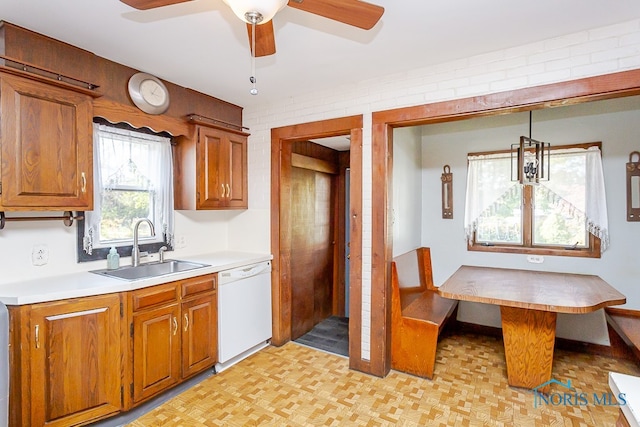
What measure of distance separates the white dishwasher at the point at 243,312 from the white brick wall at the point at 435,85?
41cm

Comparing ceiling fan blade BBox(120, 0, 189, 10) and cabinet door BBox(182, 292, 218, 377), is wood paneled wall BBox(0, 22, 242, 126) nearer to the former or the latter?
ceiling fan blade BBox(120, 0, 189, 10)

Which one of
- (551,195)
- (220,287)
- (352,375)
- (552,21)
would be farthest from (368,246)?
(551,195)

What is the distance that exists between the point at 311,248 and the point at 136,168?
199 centimetres

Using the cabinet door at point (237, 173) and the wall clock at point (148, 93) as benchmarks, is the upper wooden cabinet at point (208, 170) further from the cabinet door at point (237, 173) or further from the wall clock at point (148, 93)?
the wall clock at point (148, 93)

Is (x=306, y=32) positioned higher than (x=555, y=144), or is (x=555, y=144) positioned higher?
(x=306, y=32)

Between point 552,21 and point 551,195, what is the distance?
6.54 ft

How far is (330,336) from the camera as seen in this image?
3607mm

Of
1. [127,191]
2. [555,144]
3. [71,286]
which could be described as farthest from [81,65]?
[555,144]

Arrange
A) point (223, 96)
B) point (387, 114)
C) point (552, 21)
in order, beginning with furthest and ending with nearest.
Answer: point (223, 96)
point (387, 114)
point (552, 21)

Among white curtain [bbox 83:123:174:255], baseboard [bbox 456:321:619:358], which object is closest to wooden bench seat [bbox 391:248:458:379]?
baseboard [bbox 456:321:619:358]

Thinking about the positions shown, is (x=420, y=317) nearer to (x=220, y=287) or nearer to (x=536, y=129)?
(x=220, y=287)

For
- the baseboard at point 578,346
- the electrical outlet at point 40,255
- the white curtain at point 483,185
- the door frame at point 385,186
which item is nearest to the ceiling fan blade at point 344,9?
the door frame at point 385,186

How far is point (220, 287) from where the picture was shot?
A: 107 inches

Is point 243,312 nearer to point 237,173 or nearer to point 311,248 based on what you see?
point 311,248
